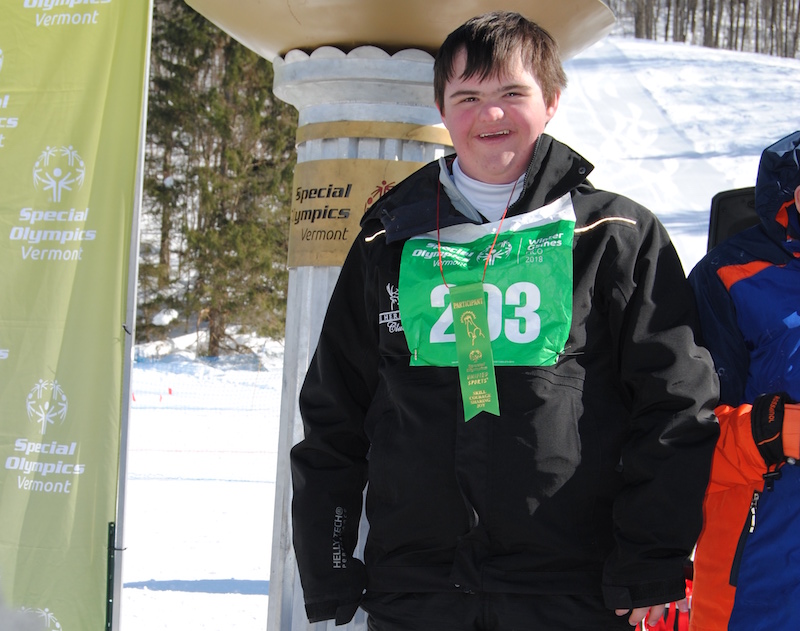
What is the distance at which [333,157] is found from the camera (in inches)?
106

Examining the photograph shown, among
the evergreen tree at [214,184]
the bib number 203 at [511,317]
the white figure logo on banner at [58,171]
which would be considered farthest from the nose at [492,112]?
the evergreen tree at [214,184]

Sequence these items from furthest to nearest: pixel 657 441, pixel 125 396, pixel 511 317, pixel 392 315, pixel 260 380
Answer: pixel 260 380, pixel 125 396, pixel 392 315, pixel 511 317, pixel 657 441

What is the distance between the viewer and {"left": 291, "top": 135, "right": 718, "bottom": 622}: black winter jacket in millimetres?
1628

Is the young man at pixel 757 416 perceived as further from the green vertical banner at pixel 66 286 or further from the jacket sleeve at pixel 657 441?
the green vertical banner at pixel 66 286

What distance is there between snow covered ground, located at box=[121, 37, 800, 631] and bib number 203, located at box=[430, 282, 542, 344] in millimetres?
1843

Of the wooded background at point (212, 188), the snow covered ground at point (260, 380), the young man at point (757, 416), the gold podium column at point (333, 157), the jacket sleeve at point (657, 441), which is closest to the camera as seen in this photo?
the jacket sleeve at point (657, 441)

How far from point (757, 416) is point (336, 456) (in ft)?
2.64

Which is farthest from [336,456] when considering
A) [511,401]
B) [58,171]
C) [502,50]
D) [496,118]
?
[58,171]

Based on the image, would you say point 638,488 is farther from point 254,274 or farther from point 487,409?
point 254,274

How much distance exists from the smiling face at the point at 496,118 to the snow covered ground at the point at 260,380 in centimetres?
197

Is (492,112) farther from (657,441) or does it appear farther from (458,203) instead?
(657,441)

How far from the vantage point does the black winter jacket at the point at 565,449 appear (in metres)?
1.63

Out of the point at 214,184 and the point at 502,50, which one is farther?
the point at 214,184

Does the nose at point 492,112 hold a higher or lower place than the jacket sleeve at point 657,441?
higher
